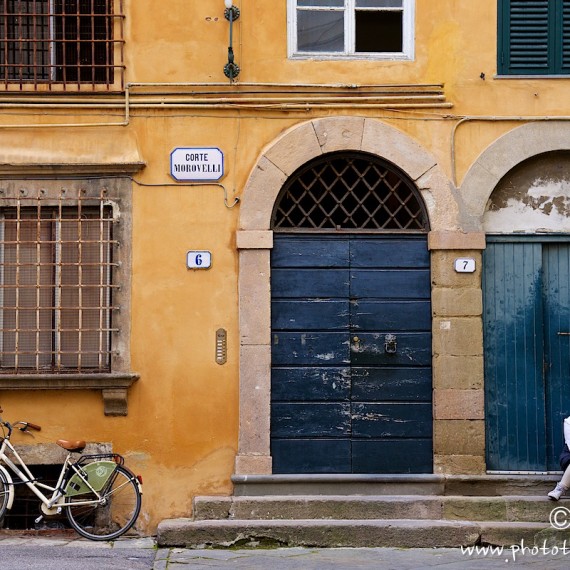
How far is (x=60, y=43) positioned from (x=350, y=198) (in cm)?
311

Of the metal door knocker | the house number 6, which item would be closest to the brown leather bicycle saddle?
the house number 6

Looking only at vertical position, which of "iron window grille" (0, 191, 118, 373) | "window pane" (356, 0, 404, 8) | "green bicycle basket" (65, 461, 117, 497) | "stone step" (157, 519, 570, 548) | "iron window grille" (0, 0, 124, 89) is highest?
"window pane" (356, 0, 404, 8)

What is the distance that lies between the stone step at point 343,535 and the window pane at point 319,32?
4.41m

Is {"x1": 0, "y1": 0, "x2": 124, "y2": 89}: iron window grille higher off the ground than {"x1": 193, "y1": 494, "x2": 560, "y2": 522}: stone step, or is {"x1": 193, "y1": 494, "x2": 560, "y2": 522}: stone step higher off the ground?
{"x1": 0, "y1": 0, "x2": 124, "y2": 89}: iron window grille

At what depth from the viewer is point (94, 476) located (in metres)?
9.33

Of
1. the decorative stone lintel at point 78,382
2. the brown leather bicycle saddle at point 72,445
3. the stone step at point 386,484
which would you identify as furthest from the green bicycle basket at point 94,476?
the stone step at point 386,484

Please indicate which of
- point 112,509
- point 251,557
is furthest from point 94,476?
point 251,557

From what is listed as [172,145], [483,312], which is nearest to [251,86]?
[172,145]

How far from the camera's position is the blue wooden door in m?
9.81

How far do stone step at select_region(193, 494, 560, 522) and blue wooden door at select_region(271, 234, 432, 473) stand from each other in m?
0.36

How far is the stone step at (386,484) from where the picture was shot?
9656mm

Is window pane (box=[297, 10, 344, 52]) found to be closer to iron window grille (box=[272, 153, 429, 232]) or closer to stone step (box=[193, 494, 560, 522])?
iron window grille (box=[272, 153, 429, 232])

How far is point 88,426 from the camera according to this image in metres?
9.70

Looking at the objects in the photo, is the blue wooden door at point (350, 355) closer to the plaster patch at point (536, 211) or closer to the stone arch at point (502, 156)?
the stone arch at point (502, 156)
